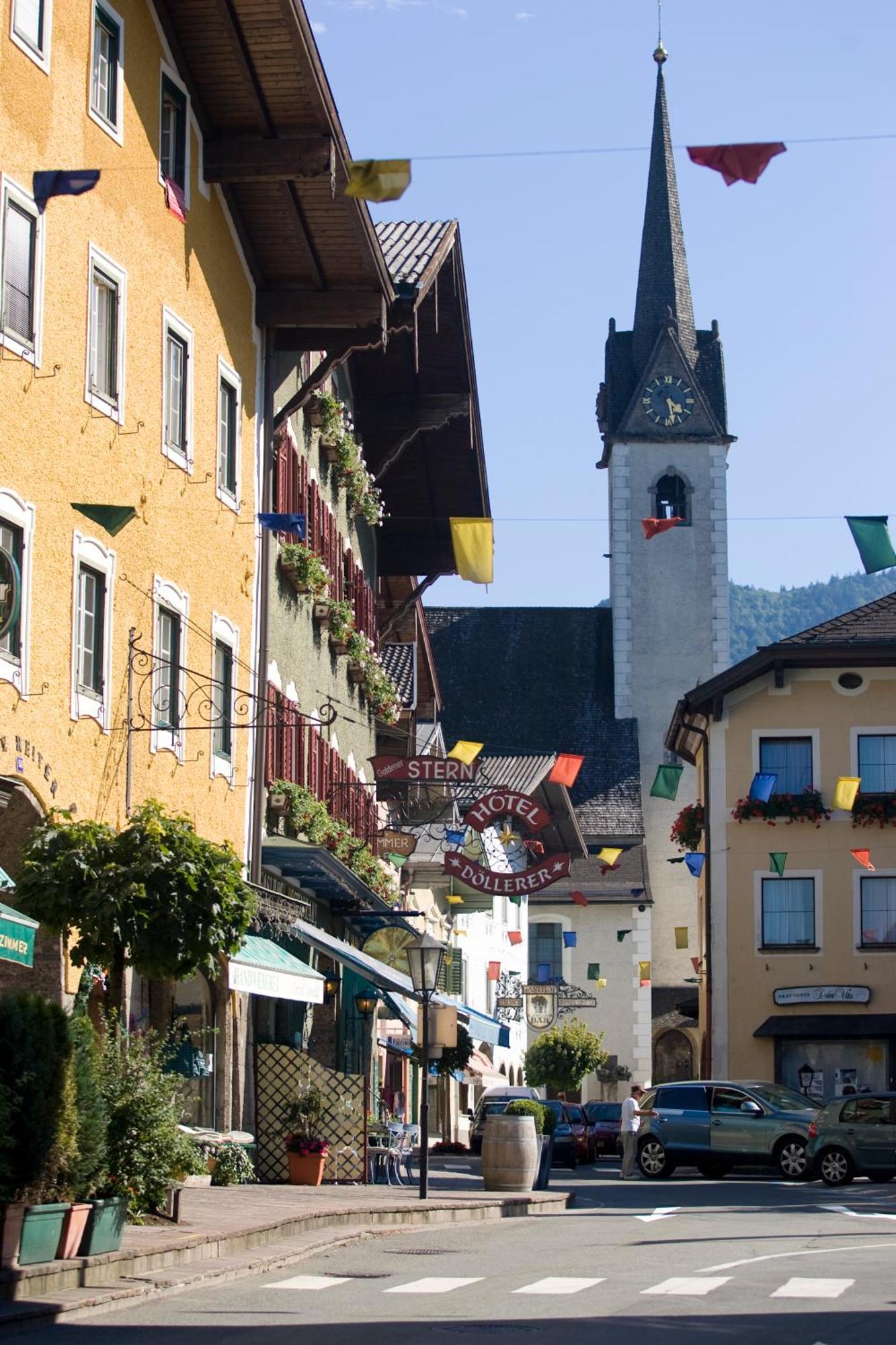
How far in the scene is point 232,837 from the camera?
24.3 m

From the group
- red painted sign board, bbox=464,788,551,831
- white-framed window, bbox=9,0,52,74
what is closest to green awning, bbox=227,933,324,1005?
white-framed window, bbox=9,0,52,74

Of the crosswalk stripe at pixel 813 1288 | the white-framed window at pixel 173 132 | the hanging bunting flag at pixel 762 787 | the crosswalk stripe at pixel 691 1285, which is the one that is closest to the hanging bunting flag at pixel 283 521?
the white-framed window at pixel 173 132

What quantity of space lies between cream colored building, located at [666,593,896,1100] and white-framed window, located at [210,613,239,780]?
2008cm

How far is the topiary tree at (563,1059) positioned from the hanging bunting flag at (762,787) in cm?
2262

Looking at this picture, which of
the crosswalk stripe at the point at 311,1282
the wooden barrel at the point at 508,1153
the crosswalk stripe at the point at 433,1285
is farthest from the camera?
the wooden barrel at the point at 508,1153

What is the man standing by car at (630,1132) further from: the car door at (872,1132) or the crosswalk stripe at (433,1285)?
the crosswalk stripe at (433,1285)

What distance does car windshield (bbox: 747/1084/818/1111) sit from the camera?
108 feet

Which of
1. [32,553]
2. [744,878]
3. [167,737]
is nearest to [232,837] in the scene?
[167,737]

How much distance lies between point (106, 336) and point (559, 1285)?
1001 cm

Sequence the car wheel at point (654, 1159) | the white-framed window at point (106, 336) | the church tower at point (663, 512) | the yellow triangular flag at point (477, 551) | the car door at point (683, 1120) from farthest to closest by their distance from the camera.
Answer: the church tower at point (663, 512)
the car wheel at point (654, 1159)
the car door at point (683, 1120)
the yellow triangular flag at point (477, 551)
the white-framed window at point (106, 336)

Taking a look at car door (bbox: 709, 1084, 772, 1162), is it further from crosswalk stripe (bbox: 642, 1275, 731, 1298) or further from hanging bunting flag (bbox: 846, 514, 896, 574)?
crosswalk stripe (bbox: 642, 1275, 731, 1298)

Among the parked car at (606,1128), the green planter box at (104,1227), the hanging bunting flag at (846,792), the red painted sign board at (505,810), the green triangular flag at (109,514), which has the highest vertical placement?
the hanging bunting flag at (846,792)

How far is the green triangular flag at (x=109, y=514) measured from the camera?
58.7ft

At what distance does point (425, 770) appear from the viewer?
3081cm
